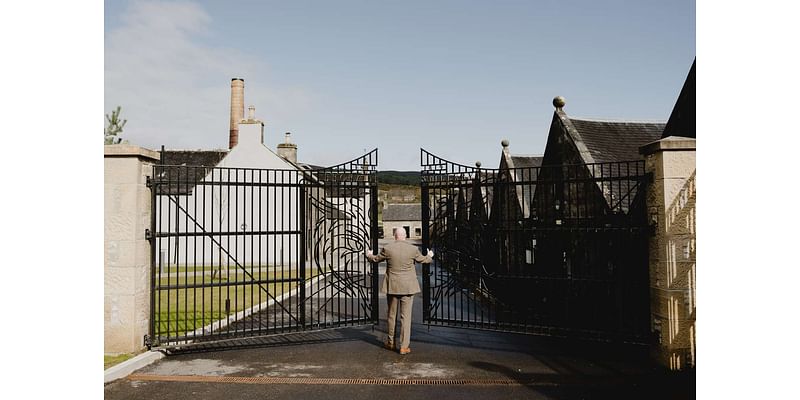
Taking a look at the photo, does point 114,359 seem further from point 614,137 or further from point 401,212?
point 401,212

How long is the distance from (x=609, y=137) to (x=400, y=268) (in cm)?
821

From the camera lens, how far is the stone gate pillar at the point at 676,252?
6.89m

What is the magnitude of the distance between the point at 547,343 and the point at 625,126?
26.3 ft

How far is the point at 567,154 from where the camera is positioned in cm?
1266

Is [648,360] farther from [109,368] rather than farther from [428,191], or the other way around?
[109,368]

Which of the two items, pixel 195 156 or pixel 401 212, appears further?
pixel 401 212

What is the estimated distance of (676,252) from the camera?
6.94 m

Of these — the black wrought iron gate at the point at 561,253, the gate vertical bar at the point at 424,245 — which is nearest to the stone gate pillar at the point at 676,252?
the black wrought iron gate at the point at 561,253

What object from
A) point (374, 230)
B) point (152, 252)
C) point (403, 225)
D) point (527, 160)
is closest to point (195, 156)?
point (527, 160)

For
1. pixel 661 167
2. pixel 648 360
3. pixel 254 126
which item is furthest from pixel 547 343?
pixel 254 126

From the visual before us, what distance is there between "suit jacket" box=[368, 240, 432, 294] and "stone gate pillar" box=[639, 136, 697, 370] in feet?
11.3

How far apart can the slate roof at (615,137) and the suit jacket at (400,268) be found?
238 inches

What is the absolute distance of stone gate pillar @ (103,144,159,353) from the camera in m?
7.52

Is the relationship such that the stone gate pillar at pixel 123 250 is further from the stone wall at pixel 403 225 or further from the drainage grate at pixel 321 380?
the stone wall at pixel 403 225
